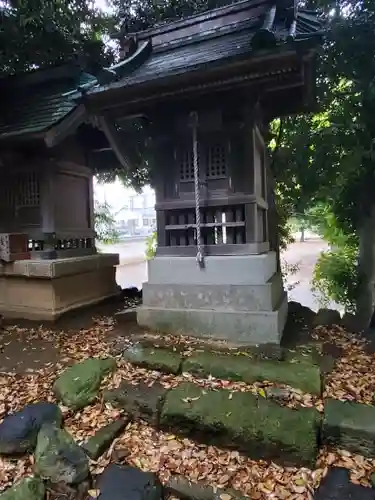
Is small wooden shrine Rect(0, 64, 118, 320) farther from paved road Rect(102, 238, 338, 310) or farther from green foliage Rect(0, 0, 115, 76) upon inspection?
paved road Rect(102, 238, 338, 310)

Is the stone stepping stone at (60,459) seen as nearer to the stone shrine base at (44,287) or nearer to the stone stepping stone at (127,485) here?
the stone stepping stone at (127,485)

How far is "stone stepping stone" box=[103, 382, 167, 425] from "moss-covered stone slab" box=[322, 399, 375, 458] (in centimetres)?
164

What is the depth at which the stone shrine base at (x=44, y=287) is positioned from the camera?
623 cm

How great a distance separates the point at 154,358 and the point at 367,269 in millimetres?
4773

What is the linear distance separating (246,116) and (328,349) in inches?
139

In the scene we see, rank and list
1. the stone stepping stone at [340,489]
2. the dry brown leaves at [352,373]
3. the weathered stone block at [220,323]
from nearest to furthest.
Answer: the stone stepping stone at [340,489], the dry brown leaves at [352,373], the weathered stone block at [220,323]

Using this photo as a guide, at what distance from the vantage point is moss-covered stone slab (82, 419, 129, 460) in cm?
317

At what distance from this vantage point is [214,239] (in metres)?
5.29

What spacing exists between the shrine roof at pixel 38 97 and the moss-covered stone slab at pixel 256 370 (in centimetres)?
499

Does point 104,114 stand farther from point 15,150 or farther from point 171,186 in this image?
point 15,150

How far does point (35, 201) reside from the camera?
689cm

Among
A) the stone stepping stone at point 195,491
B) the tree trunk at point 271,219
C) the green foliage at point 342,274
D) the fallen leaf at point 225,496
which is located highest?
the tree trunk at point 271,219

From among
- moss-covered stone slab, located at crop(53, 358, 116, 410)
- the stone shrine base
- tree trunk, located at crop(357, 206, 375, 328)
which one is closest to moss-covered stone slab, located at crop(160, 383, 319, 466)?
moss-covered stone slab, located at crop(53, 358, 116, 410)

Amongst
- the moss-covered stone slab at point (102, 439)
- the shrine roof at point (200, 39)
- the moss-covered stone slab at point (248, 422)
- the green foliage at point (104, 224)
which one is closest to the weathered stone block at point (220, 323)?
the moss-covered stone slab at point (248, 422)
